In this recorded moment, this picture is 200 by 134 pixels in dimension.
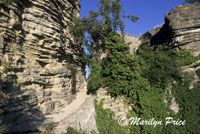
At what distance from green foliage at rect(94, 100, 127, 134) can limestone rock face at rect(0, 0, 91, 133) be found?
3.46 meters

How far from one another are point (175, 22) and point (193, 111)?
658 centimetres

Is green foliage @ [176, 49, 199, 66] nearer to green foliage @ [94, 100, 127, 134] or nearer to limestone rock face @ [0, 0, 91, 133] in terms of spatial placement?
green foliage @ [94, 100, 127, 134]

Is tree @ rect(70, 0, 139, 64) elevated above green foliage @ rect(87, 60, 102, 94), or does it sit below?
above

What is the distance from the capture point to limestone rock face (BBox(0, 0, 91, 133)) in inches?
265

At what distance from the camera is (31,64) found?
884 centimetres

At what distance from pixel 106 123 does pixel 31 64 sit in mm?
6740

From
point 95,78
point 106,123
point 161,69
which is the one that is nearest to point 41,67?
point 95,78

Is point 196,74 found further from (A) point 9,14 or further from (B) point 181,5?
(A) point 9,14

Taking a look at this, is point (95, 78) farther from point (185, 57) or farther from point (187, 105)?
point (185, 57)

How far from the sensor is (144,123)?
25.5 ft

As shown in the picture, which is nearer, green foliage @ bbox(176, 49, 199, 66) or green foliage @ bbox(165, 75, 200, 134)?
green foliage @ bbox(165, 75, 200, 134)

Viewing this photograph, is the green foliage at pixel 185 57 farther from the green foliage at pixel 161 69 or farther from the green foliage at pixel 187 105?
the green foliage at pixel 187 105

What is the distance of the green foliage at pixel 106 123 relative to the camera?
778 cm

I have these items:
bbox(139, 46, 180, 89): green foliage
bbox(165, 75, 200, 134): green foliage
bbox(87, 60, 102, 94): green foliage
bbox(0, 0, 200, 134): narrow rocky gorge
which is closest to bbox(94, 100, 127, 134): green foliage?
bbox(0, 0, 200, 134): narrow rocky gorge
